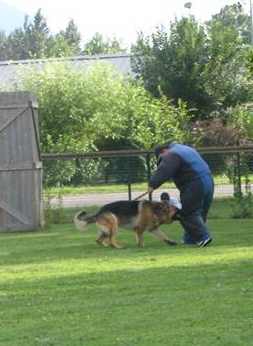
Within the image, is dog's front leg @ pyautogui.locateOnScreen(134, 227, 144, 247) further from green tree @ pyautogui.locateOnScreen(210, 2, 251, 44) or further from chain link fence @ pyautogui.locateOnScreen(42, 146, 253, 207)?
green tree @ pyautogui.locateOnScreen(210, 2, 251, 44)

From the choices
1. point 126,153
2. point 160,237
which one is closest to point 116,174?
point 126,153

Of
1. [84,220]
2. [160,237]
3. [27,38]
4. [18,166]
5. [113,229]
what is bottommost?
[160,237]

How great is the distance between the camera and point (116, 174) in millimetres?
23188

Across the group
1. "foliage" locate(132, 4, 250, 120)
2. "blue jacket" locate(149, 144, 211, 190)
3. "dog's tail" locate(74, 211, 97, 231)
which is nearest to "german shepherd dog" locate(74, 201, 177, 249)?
"dog's tail" locate(74, 211, 97, 231)

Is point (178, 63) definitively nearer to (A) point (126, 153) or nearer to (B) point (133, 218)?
(A) point (126, 153)

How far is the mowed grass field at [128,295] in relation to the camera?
8188mm

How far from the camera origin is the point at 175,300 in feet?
32.3

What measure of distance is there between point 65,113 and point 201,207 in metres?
22.9

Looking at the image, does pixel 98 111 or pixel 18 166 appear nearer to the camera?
pixel 18 166

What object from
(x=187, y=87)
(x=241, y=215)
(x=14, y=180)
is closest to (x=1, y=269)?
(x=14, y=180)

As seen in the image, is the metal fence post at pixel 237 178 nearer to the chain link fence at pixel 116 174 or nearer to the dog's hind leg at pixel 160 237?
the chain link fence at pixel 116 174

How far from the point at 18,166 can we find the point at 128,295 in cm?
1035

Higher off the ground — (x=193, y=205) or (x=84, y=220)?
(x=193, y=205)

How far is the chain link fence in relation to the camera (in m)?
22.5
